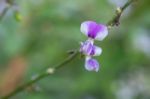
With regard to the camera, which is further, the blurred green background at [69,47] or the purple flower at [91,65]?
the blurred green background at [69,47]

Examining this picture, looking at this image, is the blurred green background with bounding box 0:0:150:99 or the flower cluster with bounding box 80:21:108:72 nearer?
the flower cluster with bounding box 80:21:108:72

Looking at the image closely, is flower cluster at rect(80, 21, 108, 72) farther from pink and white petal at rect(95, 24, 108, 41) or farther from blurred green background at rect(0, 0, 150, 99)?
blurred green background at rect(0, 0, 150, 99)

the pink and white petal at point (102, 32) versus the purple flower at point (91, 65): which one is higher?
the pink and white petal at point (102, 32)

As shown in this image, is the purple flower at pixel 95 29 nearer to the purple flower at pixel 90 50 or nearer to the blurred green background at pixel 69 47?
the purple flower at pixel 90 50

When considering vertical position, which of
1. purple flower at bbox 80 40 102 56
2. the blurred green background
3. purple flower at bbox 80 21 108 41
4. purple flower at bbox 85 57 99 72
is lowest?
purple flower at bbox 85 57 99 72

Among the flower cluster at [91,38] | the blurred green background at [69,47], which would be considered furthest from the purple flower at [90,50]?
the blurred green background at [69,47]

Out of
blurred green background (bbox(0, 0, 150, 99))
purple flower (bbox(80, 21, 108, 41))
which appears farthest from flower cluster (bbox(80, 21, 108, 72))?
blurred green background (bbox(0, 0, 150, 99))

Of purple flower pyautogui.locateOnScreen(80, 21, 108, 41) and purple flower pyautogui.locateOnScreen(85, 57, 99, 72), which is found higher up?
purple flower pyautogui.locateOnScreen(80, 21, 108, 41)

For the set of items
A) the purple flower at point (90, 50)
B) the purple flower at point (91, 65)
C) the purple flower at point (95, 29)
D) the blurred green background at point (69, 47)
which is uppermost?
the blurred green background at point (69, 47)
